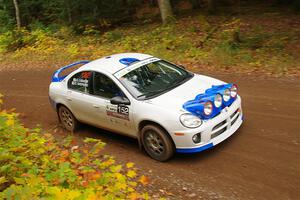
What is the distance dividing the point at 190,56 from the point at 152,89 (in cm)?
673

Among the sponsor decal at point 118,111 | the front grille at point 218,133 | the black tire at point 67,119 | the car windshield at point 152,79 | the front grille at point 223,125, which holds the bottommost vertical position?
the black tire at point 67,119

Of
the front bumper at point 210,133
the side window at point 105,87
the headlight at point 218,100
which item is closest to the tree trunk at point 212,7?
the side window at point 105,87

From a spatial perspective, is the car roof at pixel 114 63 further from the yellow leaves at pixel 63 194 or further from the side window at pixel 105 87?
the yellow leaves at pixel 63 194

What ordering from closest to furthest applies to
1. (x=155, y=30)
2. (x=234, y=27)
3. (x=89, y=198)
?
(x=89, y=198) < (x=234, y=27) < (x=155, y=30)

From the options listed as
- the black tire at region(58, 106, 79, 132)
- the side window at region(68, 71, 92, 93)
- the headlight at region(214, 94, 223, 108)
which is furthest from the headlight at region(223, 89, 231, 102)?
the black tire at region(58, 106, 79, 132)

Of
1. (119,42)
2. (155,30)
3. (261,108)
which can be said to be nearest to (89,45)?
(119,42)

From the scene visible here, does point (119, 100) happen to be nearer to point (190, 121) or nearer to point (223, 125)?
point (190, 121)

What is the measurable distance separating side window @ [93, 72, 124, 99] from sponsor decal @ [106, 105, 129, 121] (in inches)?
9.2

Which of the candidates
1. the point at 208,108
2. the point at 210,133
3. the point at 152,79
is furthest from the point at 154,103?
the point at 210,133

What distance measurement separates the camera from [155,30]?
56.5 feet

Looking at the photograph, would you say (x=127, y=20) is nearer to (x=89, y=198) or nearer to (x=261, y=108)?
(x=261, y=108)

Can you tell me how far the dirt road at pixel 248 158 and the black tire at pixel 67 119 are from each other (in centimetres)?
25

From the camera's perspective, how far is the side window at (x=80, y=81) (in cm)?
813

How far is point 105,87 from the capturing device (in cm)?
771
